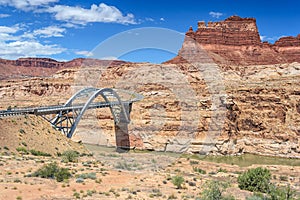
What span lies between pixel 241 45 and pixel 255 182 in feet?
314

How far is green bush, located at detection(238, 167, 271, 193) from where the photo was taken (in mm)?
18312

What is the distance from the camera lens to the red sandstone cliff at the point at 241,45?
10300cm

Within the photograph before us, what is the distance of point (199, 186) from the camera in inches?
699

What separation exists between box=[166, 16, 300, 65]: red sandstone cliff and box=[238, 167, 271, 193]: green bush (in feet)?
271

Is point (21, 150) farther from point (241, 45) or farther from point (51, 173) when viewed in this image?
point (241, 45)

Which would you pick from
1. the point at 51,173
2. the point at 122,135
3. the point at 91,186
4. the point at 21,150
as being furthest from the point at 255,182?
the point at 122,135

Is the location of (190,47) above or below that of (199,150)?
above

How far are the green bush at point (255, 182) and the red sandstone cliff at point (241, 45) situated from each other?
271ft

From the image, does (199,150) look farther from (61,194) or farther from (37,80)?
(37,80)

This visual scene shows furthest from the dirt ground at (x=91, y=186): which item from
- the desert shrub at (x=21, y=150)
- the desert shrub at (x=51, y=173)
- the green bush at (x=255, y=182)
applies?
the desert shrub at (x=21, y=150)

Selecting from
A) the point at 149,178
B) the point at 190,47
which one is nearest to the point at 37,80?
the point at 190,47

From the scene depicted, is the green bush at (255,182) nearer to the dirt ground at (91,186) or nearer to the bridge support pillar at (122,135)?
the dirt ground at (91,186)

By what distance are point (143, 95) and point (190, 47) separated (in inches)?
1954

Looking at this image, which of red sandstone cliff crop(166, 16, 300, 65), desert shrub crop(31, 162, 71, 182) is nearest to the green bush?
desert shrub crop(31, 162, 71, 182)
